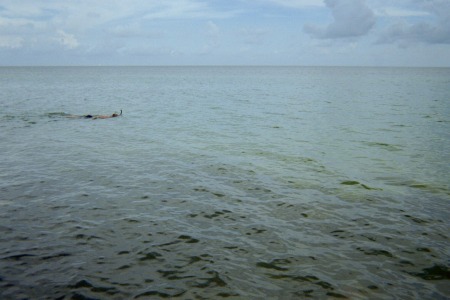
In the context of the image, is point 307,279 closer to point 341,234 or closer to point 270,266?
point 270,266

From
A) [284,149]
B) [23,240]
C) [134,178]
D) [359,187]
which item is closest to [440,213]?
[359,187]

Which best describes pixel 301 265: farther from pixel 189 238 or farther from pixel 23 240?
pixel 23 240

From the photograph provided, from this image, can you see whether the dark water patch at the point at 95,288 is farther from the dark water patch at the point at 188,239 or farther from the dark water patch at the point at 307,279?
the dark water patch at the point at 307,279

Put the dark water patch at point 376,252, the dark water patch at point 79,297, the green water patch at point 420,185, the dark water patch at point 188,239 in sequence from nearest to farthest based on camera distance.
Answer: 1. the dark water patch at point 79,297
2. the dark water patch at point 376,252
3. the dark water patch at point 188,239
4. the green water patch at point 420,185

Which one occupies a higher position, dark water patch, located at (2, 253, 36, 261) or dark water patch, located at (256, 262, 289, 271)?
dark water patch, located at (2, 253, 36, 261)

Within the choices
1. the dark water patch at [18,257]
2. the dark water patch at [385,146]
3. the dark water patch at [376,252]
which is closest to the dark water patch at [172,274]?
the dark water patch at [18,257]

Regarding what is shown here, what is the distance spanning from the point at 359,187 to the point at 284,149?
782 centimetres

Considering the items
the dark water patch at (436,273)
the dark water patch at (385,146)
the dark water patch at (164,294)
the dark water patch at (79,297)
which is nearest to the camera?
the dark water patch at (79,297)

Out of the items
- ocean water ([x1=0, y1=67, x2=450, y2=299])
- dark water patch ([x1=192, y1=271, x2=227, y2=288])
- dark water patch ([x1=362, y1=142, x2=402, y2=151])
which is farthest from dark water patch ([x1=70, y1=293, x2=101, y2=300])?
dark water patch ([x1=362, y1=142, x2=402, y2=151])

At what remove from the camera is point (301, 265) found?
344 inches

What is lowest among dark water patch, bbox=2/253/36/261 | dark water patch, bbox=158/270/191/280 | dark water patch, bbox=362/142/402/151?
dark water patch, bbox=158/270/191/280

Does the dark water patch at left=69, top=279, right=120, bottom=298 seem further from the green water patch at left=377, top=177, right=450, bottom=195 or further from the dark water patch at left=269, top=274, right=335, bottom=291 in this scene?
the green water patch at left=377, top=177, right=450, bottom=195

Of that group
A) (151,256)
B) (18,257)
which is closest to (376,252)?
(151,256)

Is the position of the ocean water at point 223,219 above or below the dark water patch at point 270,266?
above
